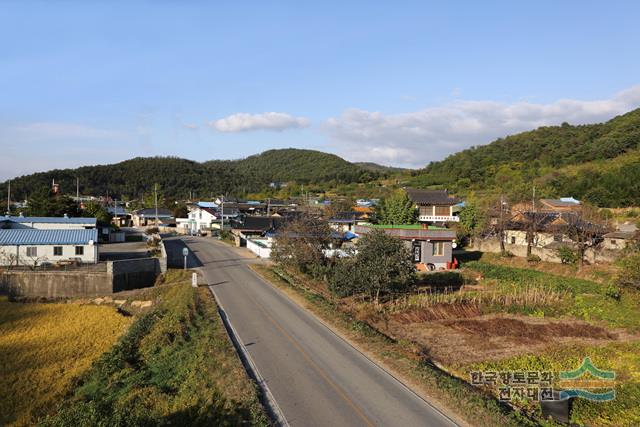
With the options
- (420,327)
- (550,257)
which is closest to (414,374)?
(420,327)

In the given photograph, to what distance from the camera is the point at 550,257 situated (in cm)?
4216

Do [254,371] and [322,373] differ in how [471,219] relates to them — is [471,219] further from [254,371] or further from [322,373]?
[254,371]

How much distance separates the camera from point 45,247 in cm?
3597

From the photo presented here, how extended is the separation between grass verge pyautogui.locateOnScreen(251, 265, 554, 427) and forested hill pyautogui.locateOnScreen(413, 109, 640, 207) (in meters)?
62.4

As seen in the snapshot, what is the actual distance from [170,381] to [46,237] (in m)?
27.5

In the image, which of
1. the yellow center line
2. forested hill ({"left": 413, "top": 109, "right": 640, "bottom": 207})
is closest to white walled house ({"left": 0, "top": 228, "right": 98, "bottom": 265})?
the yellow center line

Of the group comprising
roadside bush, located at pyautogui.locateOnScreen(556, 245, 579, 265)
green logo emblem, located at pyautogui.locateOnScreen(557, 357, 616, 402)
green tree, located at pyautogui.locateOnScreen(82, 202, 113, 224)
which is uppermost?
green tree, located at pyautogui.locateOnScreen(82, 202, 113, 224)

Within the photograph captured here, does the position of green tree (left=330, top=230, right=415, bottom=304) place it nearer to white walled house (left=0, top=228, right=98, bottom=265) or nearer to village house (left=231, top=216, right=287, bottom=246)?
white walled house (left=0, top=228, right=98, bottom=265)

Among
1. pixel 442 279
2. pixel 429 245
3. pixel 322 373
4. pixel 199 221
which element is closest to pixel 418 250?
pixel 429 245

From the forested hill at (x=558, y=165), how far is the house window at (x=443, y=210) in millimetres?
15444

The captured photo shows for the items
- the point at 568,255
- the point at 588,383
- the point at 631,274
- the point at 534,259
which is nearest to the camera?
the point at 588,383

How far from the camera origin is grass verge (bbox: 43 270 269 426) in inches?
463

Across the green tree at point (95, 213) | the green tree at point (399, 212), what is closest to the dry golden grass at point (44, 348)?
the green tree at point (95, 213)

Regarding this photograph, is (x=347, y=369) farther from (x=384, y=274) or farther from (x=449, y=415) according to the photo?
(x=384, y=274)
